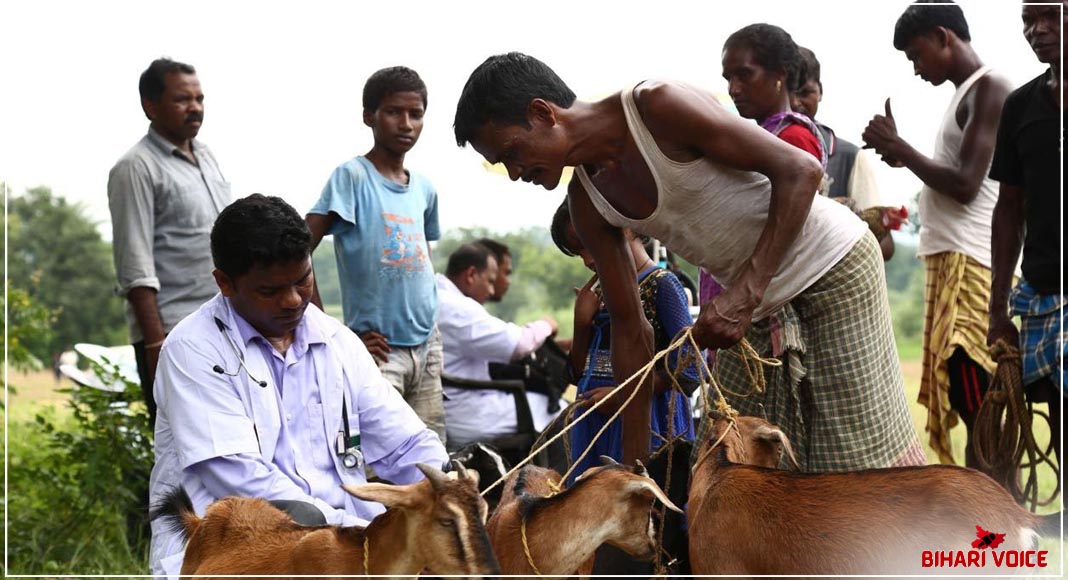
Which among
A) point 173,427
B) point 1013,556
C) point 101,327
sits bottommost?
point 101,327

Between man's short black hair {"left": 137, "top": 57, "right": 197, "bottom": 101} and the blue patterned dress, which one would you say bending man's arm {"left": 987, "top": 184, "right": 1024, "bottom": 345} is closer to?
the blue patterned dress

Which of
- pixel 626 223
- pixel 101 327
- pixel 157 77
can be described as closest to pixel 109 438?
pixel 157 77

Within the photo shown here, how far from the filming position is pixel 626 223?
3.39 m

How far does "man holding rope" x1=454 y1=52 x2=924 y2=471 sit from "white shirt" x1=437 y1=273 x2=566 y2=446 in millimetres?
2330

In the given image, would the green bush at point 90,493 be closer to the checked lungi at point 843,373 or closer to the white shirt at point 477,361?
the white shirt at point 477,361

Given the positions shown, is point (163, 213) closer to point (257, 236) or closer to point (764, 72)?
point (257, 236)

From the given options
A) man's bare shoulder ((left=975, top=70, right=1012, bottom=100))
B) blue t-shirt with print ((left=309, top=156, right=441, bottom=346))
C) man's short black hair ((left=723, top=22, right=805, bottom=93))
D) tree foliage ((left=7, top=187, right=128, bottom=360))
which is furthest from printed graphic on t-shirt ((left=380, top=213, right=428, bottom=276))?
tree foliage ((left=7, top=187, right=128, bottom=360))

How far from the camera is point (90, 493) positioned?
5535mm

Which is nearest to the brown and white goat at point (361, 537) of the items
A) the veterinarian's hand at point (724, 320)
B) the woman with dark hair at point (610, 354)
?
the veterinarian's hand at point (724, 320)

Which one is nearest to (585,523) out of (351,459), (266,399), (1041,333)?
(351,459)

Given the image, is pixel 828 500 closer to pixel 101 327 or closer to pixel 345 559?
pixel 345 559

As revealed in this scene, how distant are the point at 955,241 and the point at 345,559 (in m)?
3.58

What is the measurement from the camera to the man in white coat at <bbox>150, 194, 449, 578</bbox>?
121 inches

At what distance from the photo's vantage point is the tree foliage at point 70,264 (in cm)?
1316
